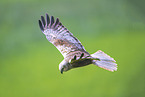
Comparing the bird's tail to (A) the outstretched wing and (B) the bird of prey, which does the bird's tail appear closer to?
(B) the bird of prey

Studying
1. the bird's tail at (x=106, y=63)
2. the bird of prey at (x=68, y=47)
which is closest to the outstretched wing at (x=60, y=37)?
the bird of prey at (x=68, y=47)

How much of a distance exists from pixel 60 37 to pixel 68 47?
105 millimetres

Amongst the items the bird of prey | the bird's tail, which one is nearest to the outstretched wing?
the bird of prey

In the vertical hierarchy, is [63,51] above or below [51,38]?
below

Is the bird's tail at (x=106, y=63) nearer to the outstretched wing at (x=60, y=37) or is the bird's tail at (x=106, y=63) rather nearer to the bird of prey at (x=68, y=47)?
the bird of prey at (x=68, y=47)

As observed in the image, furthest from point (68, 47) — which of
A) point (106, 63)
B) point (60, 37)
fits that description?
point (106, 63)

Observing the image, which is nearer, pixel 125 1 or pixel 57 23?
pixel 57 23

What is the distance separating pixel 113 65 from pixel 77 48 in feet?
0.80

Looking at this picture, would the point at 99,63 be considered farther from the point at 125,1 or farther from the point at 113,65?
the point at 125,1

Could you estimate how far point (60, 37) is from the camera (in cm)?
126

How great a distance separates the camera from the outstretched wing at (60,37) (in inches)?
46.2

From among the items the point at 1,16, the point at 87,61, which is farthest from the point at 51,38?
the point at 1,16

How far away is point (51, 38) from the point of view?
1.28m

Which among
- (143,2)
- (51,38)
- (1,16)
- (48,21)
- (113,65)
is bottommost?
(113,65)
